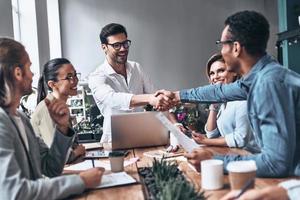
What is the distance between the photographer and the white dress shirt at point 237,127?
2207 millimetres

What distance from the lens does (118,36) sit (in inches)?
115

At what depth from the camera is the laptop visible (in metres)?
2.32

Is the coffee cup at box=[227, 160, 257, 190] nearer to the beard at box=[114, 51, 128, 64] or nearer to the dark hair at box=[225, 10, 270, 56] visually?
the dark hair at box=[225, 10, 270, 56]

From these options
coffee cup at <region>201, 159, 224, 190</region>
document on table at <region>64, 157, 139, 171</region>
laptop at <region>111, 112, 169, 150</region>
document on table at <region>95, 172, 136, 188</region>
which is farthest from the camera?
laptop at <region>111, 112, 169, 150</region>

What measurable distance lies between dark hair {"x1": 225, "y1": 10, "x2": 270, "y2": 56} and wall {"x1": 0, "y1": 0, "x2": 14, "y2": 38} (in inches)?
102

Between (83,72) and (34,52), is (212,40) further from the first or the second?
(34,52)

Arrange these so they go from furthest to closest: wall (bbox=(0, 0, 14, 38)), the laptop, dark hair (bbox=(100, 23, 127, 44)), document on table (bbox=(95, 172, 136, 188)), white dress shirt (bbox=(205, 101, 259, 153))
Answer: wall (bbox=(0, 0, 14, 38)) → dark hair (bbox=(100, 23, 127, 44)) → the laptop → white dress shirt (bbox=(205, 101, 259, 153)) → document on table (bbox=(95, 172, 136, 188))

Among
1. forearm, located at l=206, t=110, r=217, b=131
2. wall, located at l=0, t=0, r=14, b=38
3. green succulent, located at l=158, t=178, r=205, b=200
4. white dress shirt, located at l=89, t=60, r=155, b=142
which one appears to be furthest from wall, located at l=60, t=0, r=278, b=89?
green succulent, located at l=158, t=178, r=205, b=200

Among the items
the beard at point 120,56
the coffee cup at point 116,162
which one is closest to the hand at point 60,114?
the coffee cup at point 116,162

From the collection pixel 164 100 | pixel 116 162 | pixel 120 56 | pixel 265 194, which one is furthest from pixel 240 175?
pixel 120 56

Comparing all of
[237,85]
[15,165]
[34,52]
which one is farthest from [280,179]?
[34,52]

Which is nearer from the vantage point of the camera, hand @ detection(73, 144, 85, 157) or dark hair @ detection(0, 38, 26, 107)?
dark hair @ detection(0, 38, 26, 107)

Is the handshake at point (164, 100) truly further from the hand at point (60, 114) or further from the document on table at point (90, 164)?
the hand at point (60, 114)

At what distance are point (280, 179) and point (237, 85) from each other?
2.33 feet
